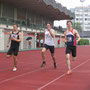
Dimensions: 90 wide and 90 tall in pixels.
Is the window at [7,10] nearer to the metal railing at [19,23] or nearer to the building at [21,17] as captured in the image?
the building at [21,17]

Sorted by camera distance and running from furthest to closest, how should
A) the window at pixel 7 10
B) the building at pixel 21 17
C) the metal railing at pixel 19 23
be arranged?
the window at pixel 7 10
the metal railing at pixel 19 23
the building at pixel 21 17

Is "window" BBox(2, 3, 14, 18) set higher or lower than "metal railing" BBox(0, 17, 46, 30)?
higher

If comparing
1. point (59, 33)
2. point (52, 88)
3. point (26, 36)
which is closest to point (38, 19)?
point (59, 33)

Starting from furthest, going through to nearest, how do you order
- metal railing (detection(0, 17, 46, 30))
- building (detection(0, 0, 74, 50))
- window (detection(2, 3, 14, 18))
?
window (detection(2, 3, 14, 18)), metal railing (detection(0, 17, 46, 30)), building (detection(0, 0, 74, 50))

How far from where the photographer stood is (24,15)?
41.6m

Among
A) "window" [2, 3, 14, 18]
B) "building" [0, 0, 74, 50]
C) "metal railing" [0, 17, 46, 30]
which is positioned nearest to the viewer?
"building" [0, 0, 74, 50]

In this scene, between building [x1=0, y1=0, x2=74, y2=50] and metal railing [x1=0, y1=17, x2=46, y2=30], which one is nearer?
building [x1=0, y1=0, x2=74, y2=50]

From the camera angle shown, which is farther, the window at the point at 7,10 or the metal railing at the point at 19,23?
the window at the point at 7,10

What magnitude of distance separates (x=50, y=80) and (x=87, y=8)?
156 meters

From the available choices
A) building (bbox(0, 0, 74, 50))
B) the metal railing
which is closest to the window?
building (bbox(0, 0, 74, 50))

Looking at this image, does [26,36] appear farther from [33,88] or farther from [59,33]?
[33,88]

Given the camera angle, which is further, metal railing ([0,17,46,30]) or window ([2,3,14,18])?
window ([2,3,14,18])

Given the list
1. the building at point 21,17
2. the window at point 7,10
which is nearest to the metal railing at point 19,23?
the building at point 21,17

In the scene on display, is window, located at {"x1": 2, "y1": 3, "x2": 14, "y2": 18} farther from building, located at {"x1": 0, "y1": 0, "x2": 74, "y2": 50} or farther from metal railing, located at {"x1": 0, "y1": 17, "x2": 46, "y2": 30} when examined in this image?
metal railing, located at {"x1": 0, "y1": 17, "x2": 46, "y2": 30}
